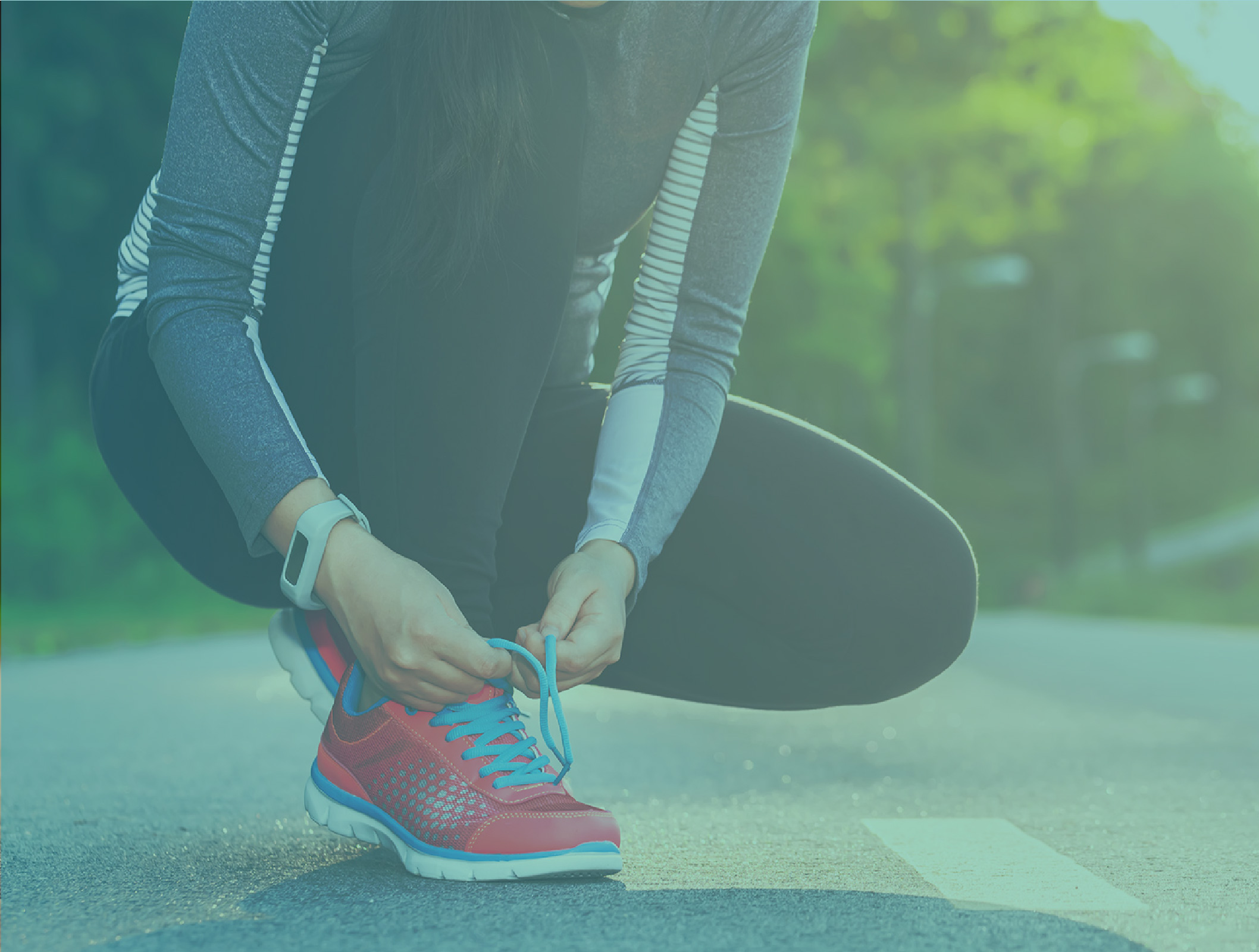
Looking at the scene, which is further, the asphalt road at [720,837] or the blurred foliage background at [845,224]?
the blurred foliage background at [845,224]

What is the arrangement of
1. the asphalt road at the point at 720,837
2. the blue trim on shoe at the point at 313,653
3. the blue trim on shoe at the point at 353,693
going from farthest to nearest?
the blue trim on shoe at the point at 313,653
the blue trim on shoe at the point at 353,693
the asphalt road at the point at 720,837

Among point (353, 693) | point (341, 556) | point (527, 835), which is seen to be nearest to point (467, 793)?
point (527, 835)

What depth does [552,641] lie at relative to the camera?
1.83 m

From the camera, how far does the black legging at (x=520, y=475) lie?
77.1 inches

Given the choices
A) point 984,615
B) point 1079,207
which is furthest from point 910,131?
point 1079,207

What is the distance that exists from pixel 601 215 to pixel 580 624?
2.40ft

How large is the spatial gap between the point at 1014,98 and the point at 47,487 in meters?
12.2

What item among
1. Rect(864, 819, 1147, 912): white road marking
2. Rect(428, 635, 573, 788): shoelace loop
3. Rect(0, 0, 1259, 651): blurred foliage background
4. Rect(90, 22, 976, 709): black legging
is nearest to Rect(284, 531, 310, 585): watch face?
Rect(90, 22, 976, 709): black legging

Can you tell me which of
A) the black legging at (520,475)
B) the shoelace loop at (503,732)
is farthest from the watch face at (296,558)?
the shoelace loop at (503,732)

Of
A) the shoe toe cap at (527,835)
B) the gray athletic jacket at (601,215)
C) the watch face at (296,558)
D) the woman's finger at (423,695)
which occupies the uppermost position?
the gray athletic jacket at (601,215)

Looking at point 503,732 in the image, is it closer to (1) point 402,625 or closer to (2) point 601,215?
(1) point 402,625

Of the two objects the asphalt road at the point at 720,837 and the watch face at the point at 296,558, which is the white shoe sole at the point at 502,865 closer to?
the asphalt road at the point at 720,837

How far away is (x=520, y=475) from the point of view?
7.77 feet

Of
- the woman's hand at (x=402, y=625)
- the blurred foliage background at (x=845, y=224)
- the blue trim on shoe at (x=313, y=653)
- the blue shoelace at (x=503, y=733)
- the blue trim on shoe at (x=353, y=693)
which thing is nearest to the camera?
the woman's hand at (x=402, y=625)
